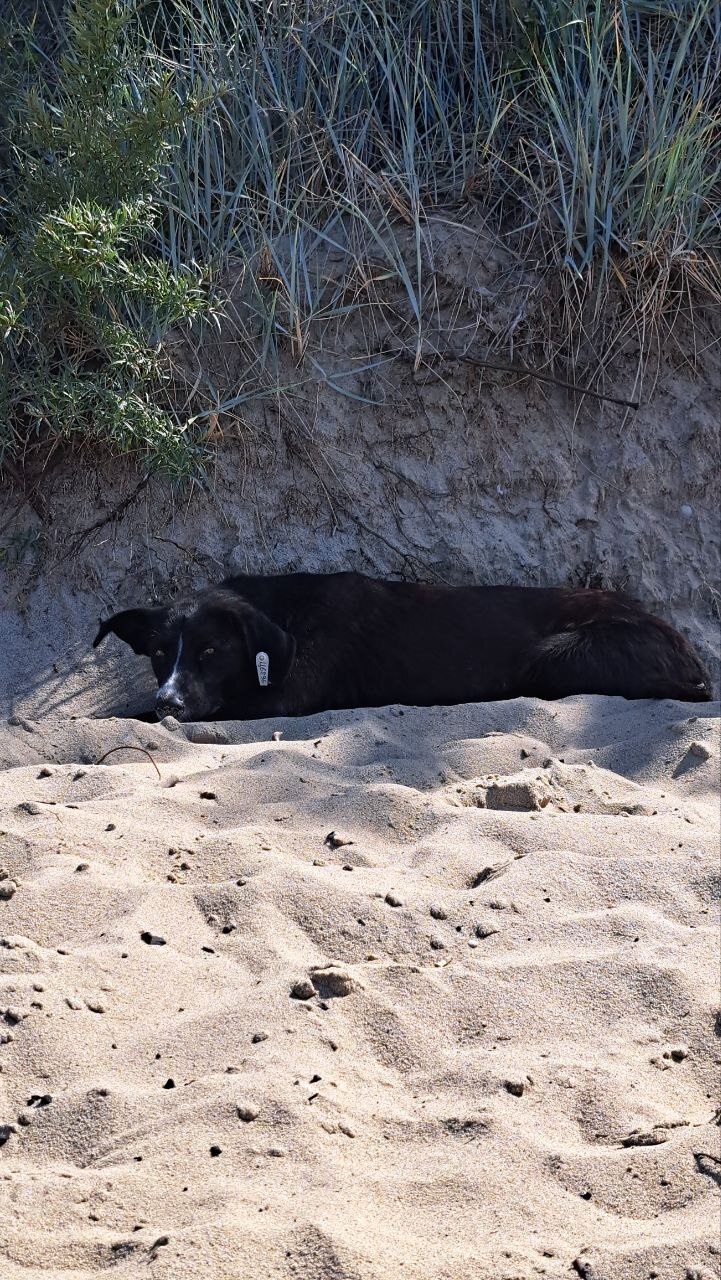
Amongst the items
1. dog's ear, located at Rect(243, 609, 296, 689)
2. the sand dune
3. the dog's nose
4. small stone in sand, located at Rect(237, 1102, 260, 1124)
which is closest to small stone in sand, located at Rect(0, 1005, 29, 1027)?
the sand dune

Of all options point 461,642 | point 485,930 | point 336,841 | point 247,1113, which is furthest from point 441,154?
point 247,1113

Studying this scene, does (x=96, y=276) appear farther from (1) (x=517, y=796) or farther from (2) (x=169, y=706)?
(1) (x=517, y=796)

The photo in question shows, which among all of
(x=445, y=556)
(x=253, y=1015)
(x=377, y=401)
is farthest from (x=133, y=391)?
(x=253, y=1015)

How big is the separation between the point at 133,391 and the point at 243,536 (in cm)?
110

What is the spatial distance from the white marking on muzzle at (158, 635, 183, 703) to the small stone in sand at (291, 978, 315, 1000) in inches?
111

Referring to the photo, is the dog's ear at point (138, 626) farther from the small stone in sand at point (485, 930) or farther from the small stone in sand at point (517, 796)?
the small stone in sand at point (485, 930)

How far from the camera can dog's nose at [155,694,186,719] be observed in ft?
16.9

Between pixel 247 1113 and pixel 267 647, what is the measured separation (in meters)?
3.48

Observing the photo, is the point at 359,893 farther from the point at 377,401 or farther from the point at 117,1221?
the point at 377,401

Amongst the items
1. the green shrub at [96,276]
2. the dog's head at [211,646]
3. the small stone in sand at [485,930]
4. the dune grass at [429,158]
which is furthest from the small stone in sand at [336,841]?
the dune grass at [429,158]

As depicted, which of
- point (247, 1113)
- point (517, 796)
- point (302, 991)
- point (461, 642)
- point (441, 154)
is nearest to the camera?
point (247, 1113)

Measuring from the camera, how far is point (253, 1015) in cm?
243

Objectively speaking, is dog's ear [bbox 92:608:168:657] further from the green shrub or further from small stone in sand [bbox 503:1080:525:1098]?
small stone in sand [bbox 503:1080:525:1098]

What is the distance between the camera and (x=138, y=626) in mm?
5566
